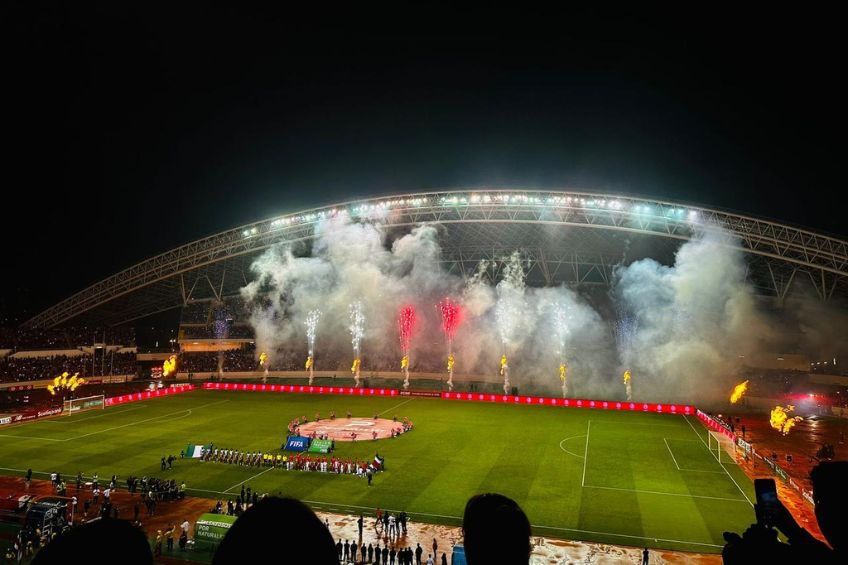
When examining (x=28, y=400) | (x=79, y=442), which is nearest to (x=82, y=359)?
(x=28, y=400)

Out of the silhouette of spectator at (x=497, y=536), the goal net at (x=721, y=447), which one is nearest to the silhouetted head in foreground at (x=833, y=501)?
the silhouette of spectator at (x=497, y=536)

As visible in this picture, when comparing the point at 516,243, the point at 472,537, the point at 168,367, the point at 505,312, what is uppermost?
the point at 516,243

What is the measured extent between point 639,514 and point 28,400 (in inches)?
2241

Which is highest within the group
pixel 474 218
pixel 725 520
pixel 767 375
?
pixel 474 218

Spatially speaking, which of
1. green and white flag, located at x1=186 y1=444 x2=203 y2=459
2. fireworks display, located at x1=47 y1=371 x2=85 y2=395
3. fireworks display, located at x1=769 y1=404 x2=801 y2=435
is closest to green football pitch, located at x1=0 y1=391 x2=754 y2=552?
green and white flag, located at x1=186 y1=444 x2=203 y2=459

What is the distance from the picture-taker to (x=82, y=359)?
213 ft

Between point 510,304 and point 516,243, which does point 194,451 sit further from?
point 516,243

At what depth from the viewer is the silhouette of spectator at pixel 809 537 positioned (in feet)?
8.48

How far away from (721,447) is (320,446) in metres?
28.0

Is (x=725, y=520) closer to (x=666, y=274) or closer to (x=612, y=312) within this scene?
(x=666, y=274)

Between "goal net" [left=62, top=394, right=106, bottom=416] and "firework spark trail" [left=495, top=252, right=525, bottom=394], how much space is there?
4308 cm

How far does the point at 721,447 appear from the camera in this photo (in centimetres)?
3650

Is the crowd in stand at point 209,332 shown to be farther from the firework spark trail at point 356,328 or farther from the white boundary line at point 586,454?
the white boundary line at point 586,454

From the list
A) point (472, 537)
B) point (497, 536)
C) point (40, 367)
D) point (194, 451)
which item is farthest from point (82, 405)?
point (497, 536)
